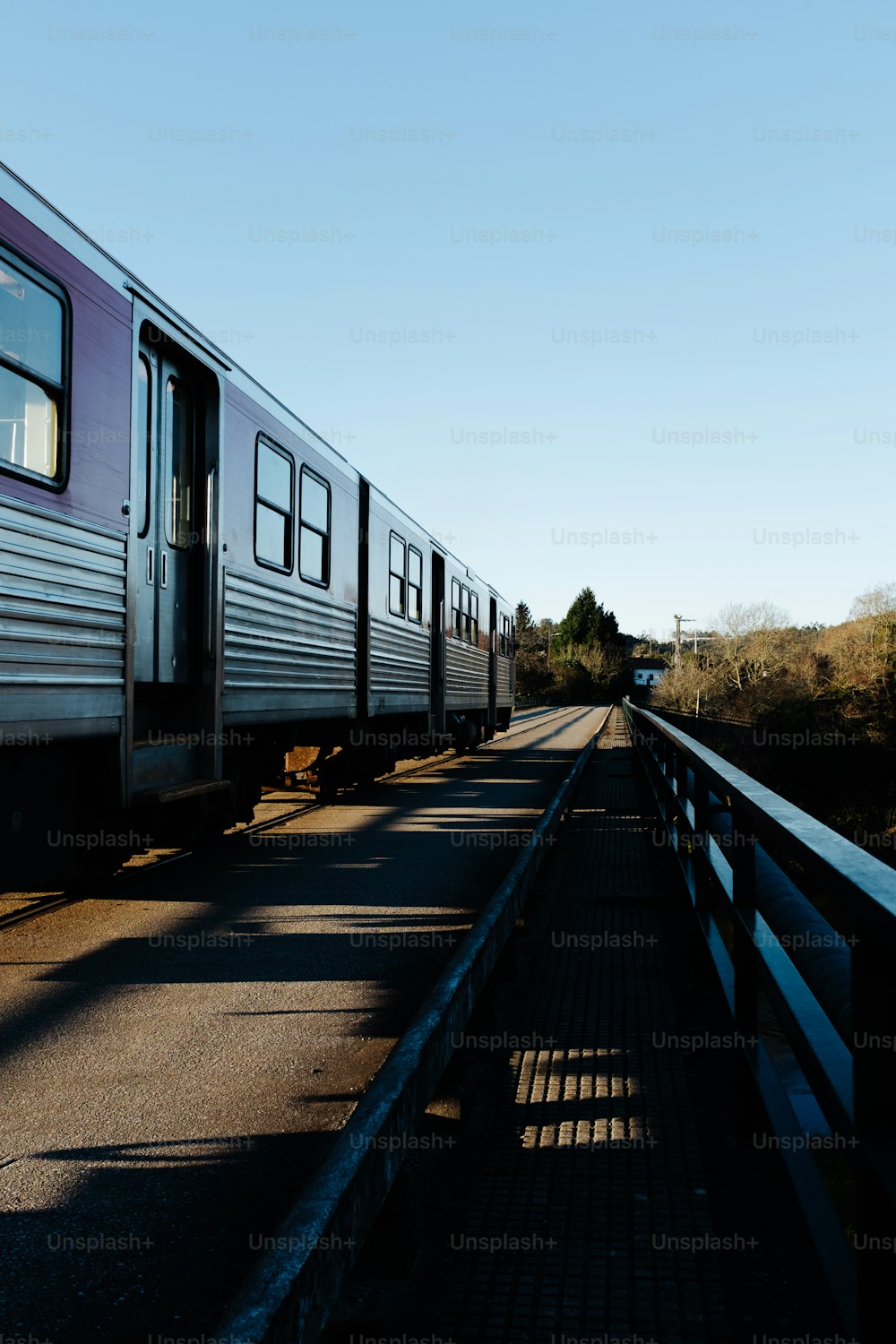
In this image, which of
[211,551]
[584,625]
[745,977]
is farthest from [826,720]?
[584,625]

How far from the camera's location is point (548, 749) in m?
24.2

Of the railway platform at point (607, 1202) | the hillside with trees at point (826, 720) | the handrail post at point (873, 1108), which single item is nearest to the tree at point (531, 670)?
the hillside with trees at point (826, 720)

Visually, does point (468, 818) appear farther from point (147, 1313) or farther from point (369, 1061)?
point (147, 1313)

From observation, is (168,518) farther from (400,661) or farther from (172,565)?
(400,661)

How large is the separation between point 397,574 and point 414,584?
1.25 m

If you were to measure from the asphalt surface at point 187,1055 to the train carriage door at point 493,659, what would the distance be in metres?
15.2

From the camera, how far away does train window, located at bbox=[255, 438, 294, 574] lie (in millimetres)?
8203

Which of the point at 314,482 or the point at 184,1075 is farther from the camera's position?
the point at 314,482

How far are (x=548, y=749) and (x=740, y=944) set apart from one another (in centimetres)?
2086

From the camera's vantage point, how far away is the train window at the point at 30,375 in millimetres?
4754

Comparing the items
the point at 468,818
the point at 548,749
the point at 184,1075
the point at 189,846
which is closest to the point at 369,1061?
the point at 184,1075

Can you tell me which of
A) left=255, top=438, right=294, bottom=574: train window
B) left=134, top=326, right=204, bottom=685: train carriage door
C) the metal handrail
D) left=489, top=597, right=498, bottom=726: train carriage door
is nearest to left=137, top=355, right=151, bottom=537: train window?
left=134, top=326, right=204, bottom=685: train carriage door

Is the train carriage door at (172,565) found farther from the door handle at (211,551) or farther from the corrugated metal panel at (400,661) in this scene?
the corrugated metal panel at (400,661)

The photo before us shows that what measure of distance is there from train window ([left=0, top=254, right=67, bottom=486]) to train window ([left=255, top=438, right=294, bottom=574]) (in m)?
2.97
